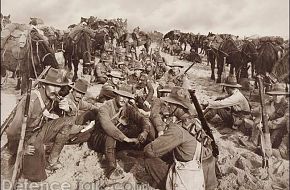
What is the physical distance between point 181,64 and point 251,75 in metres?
0.80

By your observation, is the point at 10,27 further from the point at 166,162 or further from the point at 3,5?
the point at 166,162

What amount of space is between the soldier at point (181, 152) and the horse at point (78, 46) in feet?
3.53

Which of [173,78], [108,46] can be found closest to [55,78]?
[108,46]

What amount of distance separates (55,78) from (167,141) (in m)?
1.44

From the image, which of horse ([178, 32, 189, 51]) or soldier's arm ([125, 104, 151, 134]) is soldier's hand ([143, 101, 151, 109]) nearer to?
soldier's arm ([125, 104, 151, 134])

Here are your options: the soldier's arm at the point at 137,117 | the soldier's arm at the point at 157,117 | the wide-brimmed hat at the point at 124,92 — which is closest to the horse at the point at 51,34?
the wide-brimmed hat at the point at 124,92

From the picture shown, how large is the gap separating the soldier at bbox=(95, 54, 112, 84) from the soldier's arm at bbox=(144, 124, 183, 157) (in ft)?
3.15

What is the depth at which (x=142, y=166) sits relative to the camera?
471 cm

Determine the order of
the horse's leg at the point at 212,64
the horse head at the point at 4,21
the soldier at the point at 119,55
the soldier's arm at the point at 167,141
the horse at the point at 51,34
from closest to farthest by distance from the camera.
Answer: the soldier's arm at the point at 167,141 < the horse head at the point at 4,21 < the horse at the point at 51,34 < the horse's leg at the point at 212,64 < the soldier at the point at 119,55

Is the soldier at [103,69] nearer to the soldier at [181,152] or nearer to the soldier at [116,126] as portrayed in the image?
the soldier at [116,126]

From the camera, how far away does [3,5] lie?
4.72m

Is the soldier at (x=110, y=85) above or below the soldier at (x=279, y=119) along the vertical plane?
above

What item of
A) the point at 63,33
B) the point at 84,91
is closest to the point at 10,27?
the point at 63,33

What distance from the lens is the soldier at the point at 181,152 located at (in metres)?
4.37
